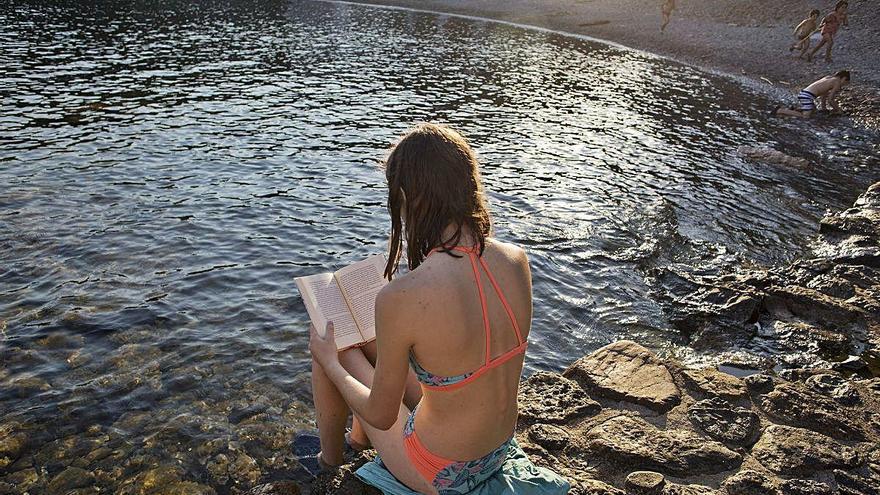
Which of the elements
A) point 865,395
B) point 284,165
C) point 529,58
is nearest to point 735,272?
point 865,395

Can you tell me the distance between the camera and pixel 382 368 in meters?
3.71

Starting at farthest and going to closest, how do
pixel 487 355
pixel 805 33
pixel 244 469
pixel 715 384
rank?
pixel 805 33, pixel 715 384, pixel 244 469, pixel 487 355

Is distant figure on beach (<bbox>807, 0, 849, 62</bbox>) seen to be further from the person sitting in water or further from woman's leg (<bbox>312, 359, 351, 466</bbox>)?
woman's leg (<bbox>312, 359, 351, 466</bbox>)

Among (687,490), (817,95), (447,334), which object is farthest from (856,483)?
(817,95)

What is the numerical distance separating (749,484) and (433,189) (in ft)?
11.5

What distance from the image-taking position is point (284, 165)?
1518cm

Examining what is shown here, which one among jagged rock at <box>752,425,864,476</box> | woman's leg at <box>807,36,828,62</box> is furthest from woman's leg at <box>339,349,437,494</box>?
woman's leg at <box>807,36,828,62</box>

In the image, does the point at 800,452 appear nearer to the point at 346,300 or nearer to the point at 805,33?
the point at 346,300

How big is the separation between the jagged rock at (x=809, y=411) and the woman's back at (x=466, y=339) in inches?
135

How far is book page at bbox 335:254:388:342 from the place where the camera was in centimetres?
478

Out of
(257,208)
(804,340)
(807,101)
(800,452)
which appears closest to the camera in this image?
(800,452)

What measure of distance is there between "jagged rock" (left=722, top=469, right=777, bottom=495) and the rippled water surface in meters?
3.20

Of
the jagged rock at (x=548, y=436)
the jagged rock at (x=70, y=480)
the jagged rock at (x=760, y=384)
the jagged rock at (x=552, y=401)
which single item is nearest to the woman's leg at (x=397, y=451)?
the jagged rock at (x=548, y=436)

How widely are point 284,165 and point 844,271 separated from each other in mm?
11549
